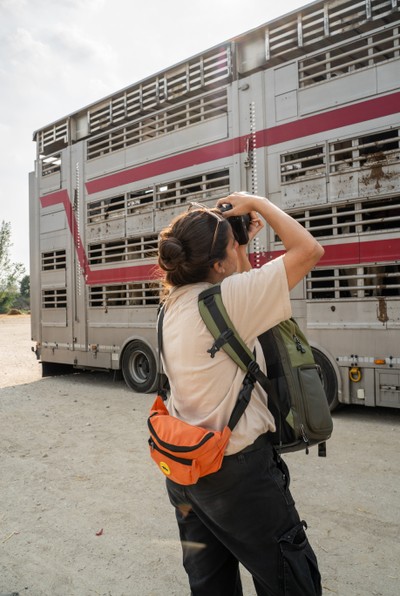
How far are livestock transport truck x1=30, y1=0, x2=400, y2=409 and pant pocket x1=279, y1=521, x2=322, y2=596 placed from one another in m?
4.35

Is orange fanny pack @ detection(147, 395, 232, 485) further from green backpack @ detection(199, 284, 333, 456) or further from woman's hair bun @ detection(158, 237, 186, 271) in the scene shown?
woman's hair bun @ detection(158, 237, 186, 271)

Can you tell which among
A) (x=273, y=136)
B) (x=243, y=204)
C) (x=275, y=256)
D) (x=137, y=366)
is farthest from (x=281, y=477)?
(x=137, y=366)

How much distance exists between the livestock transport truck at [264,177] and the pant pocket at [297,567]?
4.35 meters

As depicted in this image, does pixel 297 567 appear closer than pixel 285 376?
Yes

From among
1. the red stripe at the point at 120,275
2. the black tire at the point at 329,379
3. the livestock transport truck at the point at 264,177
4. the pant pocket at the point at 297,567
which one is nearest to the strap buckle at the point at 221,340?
the pant pocket at the point at 297,567

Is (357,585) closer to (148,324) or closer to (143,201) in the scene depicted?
(148,324)

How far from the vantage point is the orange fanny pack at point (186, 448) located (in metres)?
1.46

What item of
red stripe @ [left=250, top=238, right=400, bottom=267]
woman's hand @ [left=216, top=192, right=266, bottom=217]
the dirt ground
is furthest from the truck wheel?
woman's hand @ [left=216, top=192, right=266, bottom=217]

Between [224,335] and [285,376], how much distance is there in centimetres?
28

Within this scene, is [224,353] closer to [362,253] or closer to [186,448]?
[186,448]

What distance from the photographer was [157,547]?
2.96m

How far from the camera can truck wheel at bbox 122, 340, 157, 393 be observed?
801 cm

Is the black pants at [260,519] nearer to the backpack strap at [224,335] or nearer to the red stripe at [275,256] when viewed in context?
the backpack strap at [224,335]

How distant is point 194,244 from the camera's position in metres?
1.61
